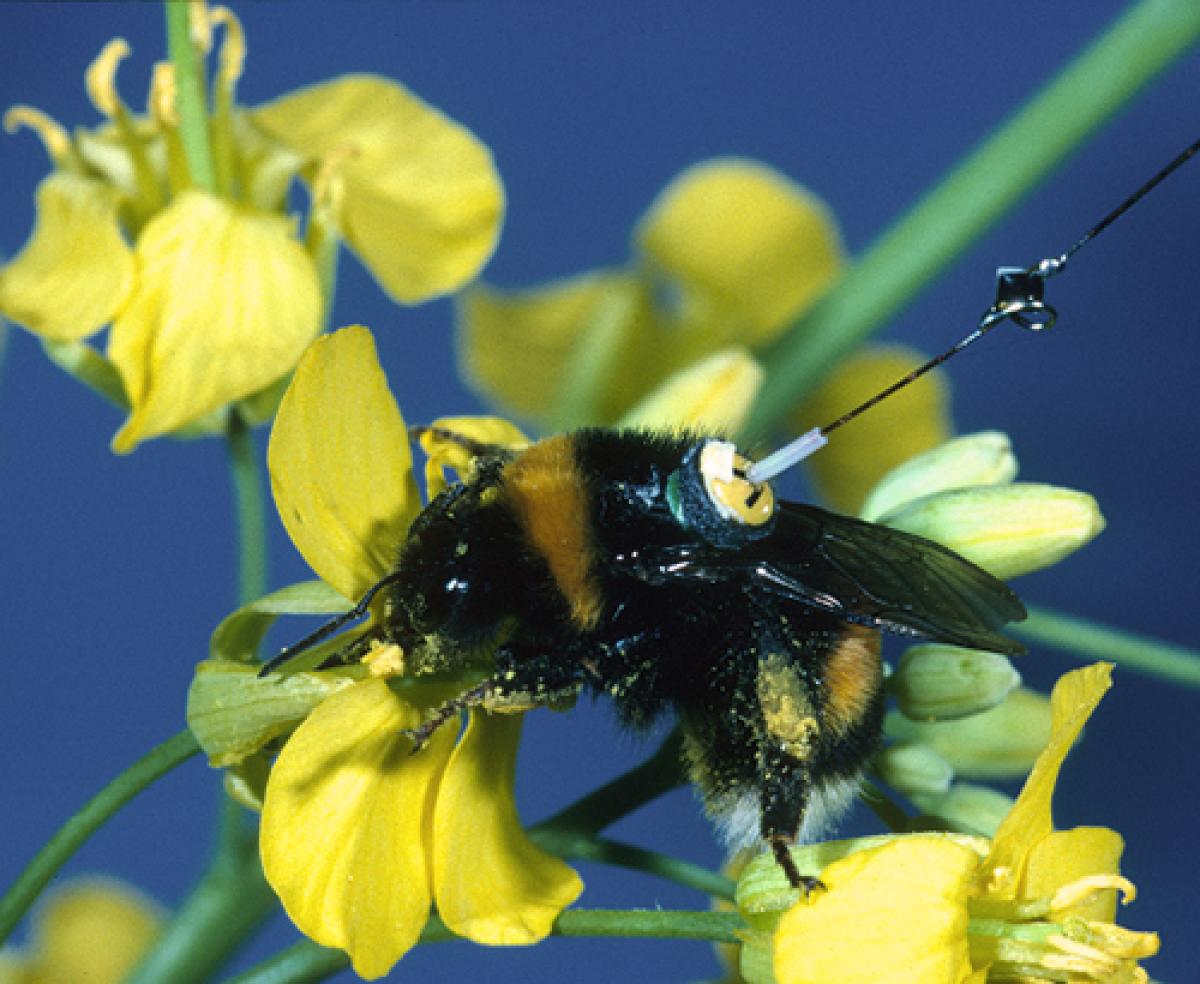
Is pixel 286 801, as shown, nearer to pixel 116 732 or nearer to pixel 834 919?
pixel 834 919

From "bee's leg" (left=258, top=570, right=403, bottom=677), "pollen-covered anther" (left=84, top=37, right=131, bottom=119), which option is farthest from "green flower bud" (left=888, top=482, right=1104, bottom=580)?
"pollen-covered anther" (left=84, top=37, right=131, bottom=119)

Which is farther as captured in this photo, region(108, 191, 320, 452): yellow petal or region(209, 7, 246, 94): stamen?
region(209, 7, 246, 94): stamen

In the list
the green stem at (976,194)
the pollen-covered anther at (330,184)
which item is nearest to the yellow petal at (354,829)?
the pollen-covered anther at (330,184)

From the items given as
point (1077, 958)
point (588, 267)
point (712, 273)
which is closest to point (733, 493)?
point (1077, 958)

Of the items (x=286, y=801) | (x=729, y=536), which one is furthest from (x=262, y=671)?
(x=729, y=536)

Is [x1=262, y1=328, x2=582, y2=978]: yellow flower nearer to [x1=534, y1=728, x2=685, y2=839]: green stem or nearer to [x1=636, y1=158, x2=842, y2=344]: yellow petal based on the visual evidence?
[x1=534, y1=728, x2=685, y2=839]: green stem

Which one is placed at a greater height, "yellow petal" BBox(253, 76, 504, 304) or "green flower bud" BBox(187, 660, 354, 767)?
"yellow petal" BBox(253, 76, 504, 304)

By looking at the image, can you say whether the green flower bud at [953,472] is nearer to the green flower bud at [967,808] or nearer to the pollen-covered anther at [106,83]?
the green flower bud at [967,808]

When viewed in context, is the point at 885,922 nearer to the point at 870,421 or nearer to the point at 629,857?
the point at 629,857
